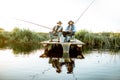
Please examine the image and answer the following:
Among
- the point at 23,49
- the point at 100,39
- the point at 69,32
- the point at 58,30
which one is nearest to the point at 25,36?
the point at 100,39

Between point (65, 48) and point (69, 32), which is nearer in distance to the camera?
point (69, 32)

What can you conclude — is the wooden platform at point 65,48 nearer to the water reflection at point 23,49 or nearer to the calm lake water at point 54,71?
the water reflection at point 23,49

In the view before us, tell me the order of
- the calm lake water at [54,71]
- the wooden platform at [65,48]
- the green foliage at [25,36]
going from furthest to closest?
1. the green foliage at [25,36]
2. the wooden platform at [65,48]
3. the calm lake water at [54,71]

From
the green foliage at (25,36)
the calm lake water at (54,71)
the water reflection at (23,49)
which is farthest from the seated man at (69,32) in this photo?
the green foliage at (25,36)

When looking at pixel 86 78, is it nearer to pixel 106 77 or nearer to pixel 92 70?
pixel 106 77

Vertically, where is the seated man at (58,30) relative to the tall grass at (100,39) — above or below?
above

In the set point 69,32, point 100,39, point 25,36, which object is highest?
point 69,32

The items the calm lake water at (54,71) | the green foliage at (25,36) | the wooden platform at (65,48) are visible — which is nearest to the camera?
the calm lake water at (54,71)

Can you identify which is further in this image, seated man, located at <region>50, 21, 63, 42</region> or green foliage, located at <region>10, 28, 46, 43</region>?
green foliage, located at <region>10, 28, 46, 43</region>

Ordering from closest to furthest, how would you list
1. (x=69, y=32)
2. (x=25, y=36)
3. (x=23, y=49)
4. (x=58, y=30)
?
1. (x=69, y=32)
2. (x=58, y=30)
3. (x=23, y=49)
4. (x=25, y=36)

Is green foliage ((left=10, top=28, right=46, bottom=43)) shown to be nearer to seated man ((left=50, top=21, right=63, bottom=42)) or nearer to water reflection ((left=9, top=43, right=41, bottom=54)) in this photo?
water reflection ((left=9, top=43, right=41, bottom=54))

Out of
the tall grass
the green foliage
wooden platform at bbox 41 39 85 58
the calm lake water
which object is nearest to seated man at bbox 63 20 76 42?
wooden platform at bbox 41 39 85 58

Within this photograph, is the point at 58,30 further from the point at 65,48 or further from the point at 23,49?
the point at 23,49

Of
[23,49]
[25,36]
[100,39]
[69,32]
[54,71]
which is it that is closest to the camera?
[54,71]
